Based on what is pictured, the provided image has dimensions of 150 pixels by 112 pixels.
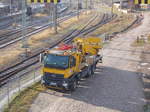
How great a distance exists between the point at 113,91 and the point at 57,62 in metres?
4.63

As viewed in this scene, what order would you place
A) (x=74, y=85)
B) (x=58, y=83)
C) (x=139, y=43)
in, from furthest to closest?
(x=139, y=43), (x=74, y=85), (x=58, y=83)

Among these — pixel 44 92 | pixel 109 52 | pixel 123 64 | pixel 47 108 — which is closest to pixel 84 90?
pixel 44 92

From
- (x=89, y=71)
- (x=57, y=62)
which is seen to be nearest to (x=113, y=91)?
(x=89, y=71)

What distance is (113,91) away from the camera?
22188mm

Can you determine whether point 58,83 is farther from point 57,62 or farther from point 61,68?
point 57,62

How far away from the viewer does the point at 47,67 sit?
829 inches

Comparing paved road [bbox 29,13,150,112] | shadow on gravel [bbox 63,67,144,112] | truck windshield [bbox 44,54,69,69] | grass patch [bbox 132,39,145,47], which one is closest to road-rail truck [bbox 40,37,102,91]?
truck windshield [bbox 44,54,69,69]

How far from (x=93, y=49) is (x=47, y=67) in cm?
736

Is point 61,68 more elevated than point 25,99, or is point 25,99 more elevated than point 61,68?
point 61,68

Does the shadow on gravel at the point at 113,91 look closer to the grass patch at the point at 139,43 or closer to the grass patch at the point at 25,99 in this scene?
the grass patch at the point at 25,99

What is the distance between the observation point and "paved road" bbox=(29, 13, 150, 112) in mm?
19031

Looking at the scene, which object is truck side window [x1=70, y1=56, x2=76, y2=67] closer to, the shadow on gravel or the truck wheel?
the truck wheel

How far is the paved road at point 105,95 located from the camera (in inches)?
749

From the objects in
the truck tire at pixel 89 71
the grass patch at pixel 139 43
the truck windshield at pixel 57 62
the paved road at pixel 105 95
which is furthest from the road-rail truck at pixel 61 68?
the grass patch at pixel 139 43
